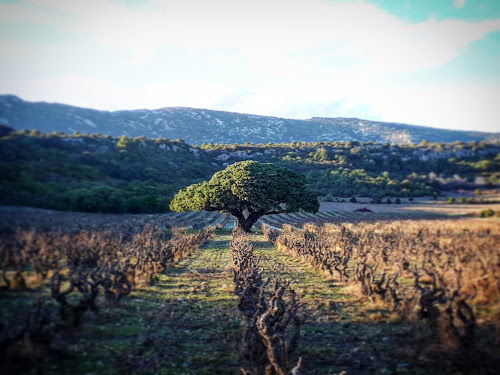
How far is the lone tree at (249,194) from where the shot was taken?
3045cm

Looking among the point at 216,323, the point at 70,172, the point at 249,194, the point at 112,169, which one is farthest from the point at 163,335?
the point at 249,194

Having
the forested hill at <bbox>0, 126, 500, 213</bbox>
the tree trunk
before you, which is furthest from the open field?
the tree trunk

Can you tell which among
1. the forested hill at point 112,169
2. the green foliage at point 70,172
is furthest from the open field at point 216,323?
the forested hill at point 112,169

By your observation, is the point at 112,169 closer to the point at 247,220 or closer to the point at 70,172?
the point at 70,172

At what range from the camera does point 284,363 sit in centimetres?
611

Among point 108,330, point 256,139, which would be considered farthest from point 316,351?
point 256,139

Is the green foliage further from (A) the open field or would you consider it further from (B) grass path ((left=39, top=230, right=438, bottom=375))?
(B) grass path ((left=39, top=230, right=438, bottom=375))

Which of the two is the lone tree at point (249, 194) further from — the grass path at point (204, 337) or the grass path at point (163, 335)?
the grass path at point (204, 337)

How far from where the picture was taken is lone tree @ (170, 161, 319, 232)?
3045cm

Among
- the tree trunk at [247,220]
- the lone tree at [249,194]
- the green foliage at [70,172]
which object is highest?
the green foliage at [70,172]

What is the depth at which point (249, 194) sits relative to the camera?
30062 mm

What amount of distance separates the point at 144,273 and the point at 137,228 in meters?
8.14

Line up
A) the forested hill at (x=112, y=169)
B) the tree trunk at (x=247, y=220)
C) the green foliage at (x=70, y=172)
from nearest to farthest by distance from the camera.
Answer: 1. the green foliage at (x=70, y=172)
2. the forested hill at (x=112, y=169)
3. the tree trunk at (x=247, y=220)

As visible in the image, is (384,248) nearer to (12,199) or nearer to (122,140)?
(122,140)
